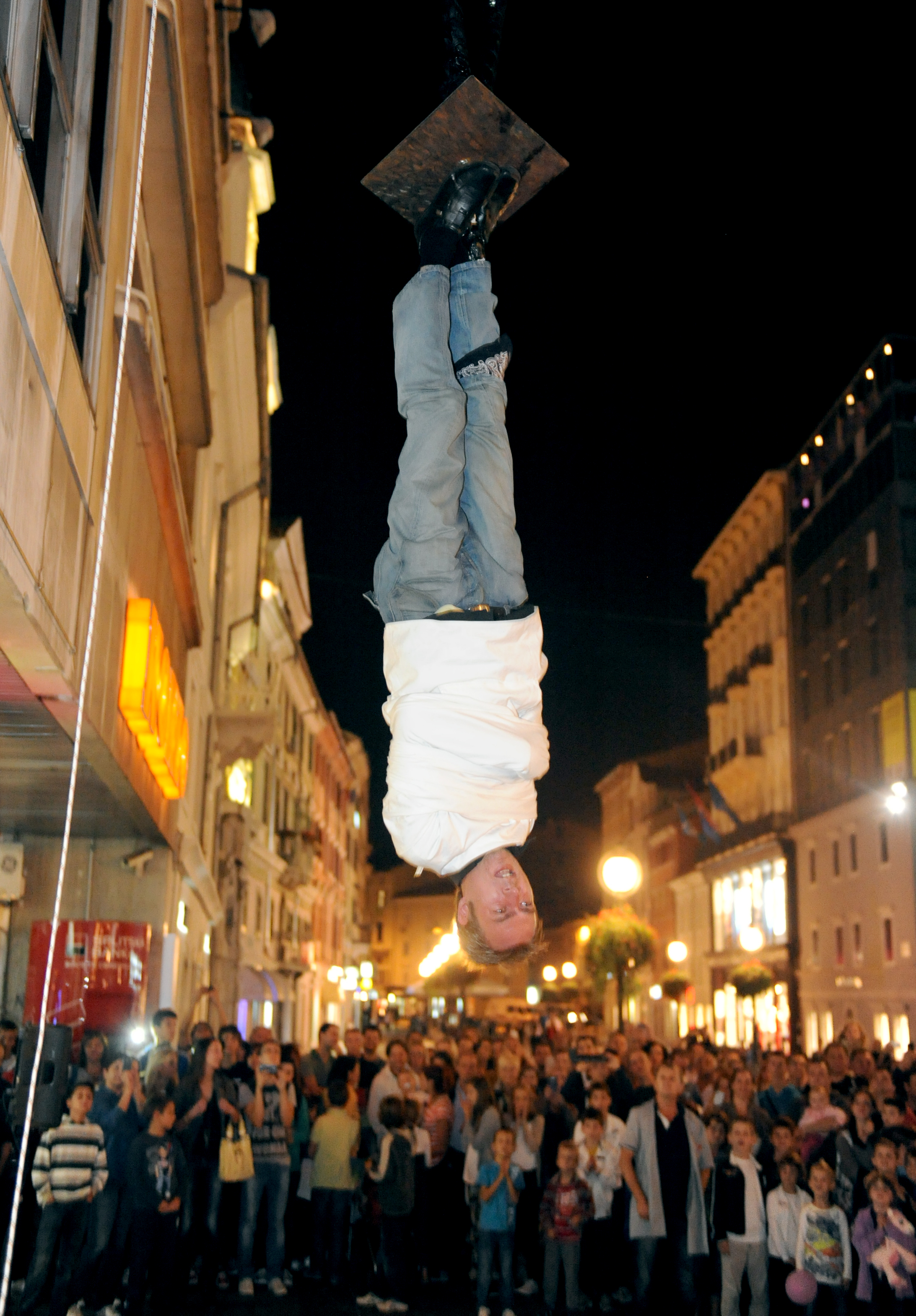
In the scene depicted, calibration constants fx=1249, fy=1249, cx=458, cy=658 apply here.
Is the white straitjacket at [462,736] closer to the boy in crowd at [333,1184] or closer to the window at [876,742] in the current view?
the boy in crowd at [333,1184]

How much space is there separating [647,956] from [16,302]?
38962 mm

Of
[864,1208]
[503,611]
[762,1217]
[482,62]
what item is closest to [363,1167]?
[762,1217]

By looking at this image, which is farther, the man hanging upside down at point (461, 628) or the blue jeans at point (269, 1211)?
the blue jeans at point (269, 1211)

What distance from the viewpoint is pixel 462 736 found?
4.15 meters

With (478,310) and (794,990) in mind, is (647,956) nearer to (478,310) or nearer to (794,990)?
(794,990)

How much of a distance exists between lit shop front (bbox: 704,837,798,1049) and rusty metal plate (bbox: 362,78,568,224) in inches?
1284

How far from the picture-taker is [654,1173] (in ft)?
30.0

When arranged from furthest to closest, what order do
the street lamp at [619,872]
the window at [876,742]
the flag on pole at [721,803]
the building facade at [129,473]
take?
the flag on pole at [721,803], the window at [876,742], the street lamp at [619,872], the building facade at [129,473]

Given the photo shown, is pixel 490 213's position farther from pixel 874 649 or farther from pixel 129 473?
pixel 874 649

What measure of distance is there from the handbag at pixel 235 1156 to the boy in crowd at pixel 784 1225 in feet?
12.7

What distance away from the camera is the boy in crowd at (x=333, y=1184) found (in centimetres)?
1003

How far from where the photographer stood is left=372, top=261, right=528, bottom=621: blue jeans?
428 centimetres

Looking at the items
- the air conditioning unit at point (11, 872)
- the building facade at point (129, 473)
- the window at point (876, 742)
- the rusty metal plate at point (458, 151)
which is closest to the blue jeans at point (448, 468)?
the rusty metal plate at point (458, 151)

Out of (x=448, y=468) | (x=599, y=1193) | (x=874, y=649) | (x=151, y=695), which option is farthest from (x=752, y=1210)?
(x=874, y=649)
